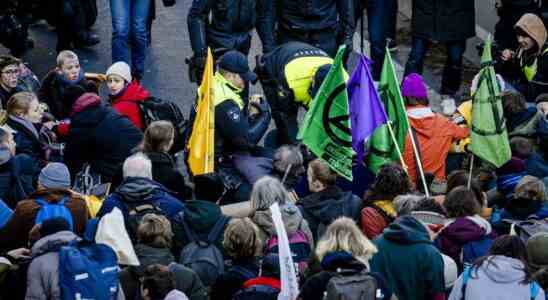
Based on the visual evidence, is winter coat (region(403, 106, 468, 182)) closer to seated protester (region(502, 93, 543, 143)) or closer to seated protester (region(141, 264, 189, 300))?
seated protester (region(502, 93, 543, 143))

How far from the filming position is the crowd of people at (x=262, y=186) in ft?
29.4

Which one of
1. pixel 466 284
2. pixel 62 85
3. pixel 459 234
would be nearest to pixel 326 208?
pixel 459 234

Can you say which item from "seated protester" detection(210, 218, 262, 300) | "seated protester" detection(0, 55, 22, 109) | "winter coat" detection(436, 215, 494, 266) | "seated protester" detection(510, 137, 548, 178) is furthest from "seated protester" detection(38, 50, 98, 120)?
"winter coat" detection(436, 215, 494, 266)

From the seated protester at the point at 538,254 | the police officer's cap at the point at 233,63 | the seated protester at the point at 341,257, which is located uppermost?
the police officer's cap at the point at 233,63

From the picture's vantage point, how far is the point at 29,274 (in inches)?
352

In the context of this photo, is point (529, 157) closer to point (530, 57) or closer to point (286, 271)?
Result: point (530, 57)

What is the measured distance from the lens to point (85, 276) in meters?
8.91

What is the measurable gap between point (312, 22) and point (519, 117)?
278cm

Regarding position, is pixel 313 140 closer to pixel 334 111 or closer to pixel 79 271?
pixel 334 111

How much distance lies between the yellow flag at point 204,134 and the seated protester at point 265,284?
217 cm

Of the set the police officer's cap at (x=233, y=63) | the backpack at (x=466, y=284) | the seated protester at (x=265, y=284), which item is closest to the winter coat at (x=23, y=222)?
the seated protester at (x=265, y=284)

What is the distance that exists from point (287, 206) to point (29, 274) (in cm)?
191

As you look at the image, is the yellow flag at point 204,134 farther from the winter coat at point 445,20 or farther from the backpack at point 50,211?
the winter coat at point 445,20

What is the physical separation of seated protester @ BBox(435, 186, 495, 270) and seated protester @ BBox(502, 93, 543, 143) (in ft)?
7.17
